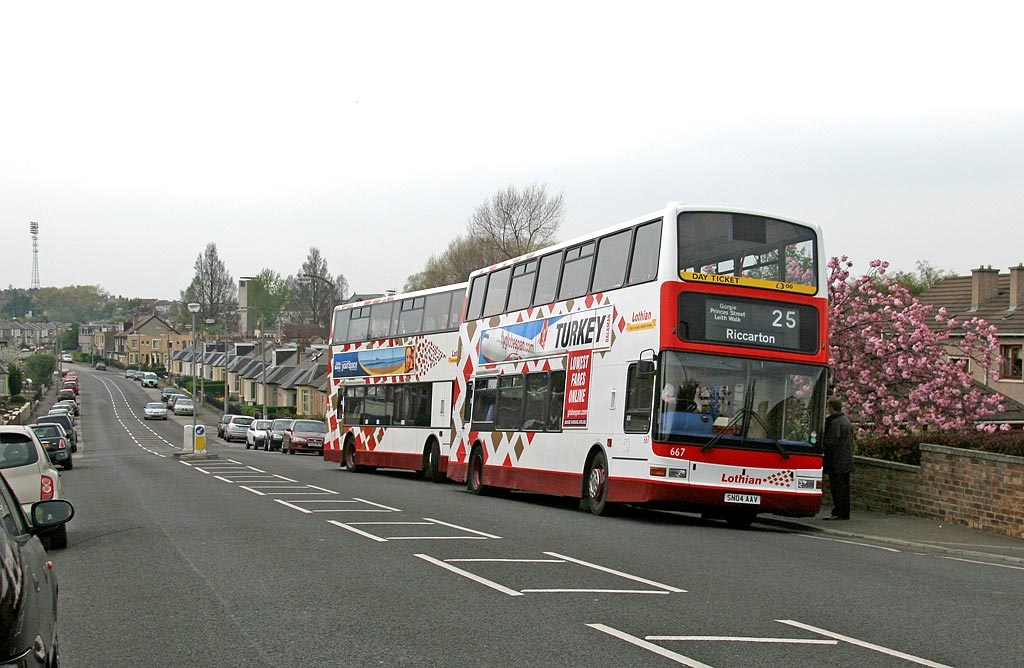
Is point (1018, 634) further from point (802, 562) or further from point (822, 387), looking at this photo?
point (822, 387)

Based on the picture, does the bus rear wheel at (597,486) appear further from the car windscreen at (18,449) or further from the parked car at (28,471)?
the car windscreen at (18,449)

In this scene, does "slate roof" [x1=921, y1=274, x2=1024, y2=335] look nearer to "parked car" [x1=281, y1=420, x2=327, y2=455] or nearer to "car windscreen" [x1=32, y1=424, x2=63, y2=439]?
"parked car" [x1=281, y1=420, x2=327, y2=455]

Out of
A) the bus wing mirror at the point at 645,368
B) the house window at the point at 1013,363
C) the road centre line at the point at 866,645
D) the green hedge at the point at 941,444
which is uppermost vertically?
the house window at the point at 1013,363

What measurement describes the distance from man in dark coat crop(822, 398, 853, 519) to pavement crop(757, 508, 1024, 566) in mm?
272

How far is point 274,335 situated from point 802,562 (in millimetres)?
125848

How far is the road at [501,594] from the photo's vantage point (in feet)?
24.5

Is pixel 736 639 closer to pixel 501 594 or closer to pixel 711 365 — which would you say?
pixel 501 594

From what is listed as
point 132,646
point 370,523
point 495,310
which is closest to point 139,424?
point 495,310

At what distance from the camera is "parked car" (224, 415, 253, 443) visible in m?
65.6

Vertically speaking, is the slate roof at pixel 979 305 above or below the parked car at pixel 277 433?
above

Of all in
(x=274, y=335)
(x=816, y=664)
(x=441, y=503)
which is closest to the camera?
(x=816, y=664)

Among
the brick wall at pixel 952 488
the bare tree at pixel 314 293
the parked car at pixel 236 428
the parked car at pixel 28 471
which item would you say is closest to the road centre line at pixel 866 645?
the brick wall at pixel 952 488

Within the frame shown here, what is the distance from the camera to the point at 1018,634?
841cm

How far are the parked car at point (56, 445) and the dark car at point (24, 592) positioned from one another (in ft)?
93.8
